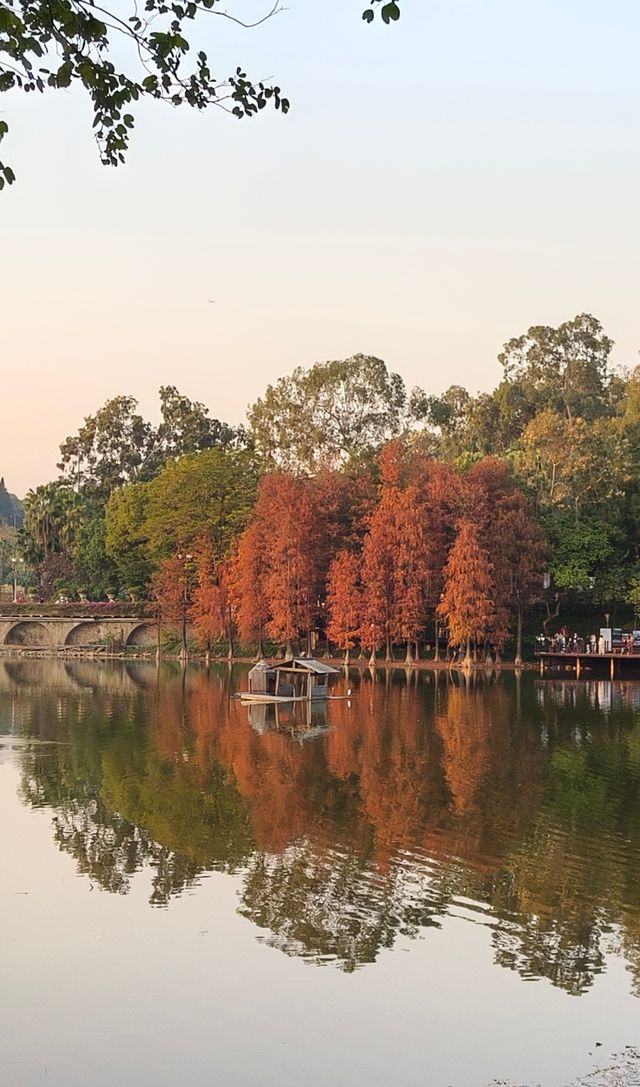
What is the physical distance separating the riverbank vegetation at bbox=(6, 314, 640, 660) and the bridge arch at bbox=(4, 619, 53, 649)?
10.7 feet

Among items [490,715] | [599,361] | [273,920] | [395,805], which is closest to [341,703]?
[490,715]

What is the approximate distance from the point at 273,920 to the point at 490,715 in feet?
88.0

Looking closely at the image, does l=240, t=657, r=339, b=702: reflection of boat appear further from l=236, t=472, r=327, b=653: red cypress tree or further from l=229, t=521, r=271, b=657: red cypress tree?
l=229, t=521, r=271, b=657: red cypress tree

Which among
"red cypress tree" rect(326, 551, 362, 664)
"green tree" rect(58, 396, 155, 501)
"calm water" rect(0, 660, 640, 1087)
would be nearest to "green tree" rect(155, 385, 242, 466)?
"green tree" rect(58, 396, 155, 501)

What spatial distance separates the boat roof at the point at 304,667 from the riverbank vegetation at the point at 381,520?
52.7 ft

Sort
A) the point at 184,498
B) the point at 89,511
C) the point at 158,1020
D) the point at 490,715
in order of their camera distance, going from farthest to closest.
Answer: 1. the point at 89,511
2. the point at 184,498
3. the point at 490,715
4. the point at 158,1020

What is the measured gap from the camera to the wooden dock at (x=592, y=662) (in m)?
63.3

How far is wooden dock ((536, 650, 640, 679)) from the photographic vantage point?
63.3m

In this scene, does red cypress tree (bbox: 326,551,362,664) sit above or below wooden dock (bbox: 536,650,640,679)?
above

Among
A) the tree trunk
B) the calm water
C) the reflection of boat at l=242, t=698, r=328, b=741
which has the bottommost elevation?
the calm water

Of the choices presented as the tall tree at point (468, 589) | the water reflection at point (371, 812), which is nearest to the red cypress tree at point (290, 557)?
the tall tree at point (468, 589)

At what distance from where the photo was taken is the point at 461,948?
15.6 metres

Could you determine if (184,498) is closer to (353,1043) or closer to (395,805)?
(395,805)

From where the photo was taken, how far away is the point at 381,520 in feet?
218
